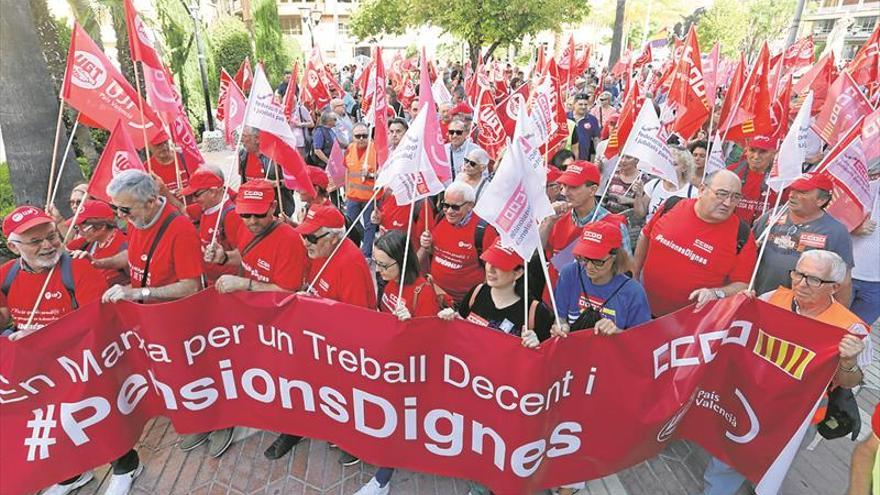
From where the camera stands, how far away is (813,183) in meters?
3.69

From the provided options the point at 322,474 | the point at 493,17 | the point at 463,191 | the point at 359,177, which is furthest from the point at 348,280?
the point at 493,17

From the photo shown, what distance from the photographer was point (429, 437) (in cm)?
326

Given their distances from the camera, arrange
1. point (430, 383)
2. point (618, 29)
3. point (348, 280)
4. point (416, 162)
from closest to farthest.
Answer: point (430, 383) → point (348, 280) → point (416, 162) → point (618, 29)

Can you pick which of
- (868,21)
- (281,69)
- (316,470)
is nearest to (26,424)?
(316,470)

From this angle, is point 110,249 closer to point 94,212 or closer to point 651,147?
point 94,212

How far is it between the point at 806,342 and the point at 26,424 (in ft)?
14.7

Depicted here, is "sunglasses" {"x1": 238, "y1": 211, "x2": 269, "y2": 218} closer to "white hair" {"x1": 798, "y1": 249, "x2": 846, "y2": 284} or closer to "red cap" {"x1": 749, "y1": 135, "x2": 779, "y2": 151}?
"white hair" {"x1": 798, "y1": 249, "x2": 846, "y2": 284}

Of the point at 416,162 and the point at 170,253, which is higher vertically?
the point at 416,162

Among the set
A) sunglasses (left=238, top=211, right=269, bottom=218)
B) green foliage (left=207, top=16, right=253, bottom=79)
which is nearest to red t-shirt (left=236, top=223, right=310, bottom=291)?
sunglasses (left=238, top=211, right=269, bottom=218)

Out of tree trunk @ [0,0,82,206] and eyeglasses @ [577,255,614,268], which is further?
tree trunk @ [0,0,82,206]

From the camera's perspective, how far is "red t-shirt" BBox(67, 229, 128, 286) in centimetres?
419

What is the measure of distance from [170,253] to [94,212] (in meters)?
0.95

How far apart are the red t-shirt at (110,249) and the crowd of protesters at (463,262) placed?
0.04ft

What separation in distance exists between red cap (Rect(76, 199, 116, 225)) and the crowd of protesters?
14mm
